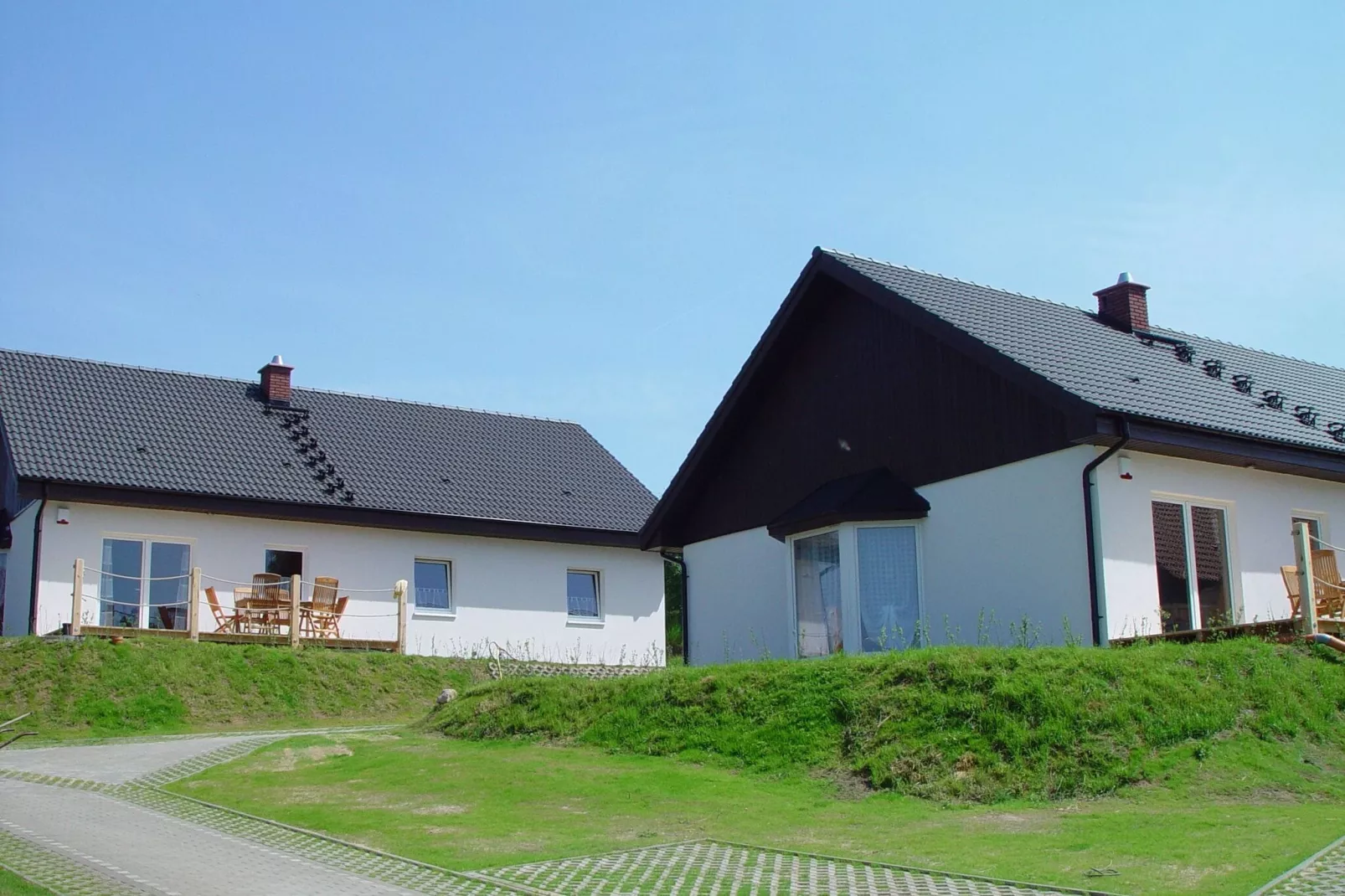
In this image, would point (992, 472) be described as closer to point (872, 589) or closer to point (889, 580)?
point (889, 580)

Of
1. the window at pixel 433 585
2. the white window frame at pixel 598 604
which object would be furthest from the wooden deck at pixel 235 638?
the white window frame at pixel 598 604

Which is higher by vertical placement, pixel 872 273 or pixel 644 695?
pixel 872 273

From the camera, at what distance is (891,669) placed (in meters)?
14.6

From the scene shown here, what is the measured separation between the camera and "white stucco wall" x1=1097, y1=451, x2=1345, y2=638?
1720 cm

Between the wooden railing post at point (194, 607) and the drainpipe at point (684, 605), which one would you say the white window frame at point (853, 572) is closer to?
the drainpipe at point (684, 605)

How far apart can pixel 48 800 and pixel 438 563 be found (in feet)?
58.5

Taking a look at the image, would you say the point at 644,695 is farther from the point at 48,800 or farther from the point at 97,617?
the point at 97,617

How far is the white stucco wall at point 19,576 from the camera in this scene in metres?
25.4

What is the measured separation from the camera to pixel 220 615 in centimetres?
2575

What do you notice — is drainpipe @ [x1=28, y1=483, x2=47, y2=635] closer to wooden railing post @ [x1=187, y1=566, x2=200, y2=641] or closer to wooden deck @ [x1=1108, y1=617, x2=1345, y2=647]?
wooden railing post @ [x1=187, y1=566, x2=200, y2=641]

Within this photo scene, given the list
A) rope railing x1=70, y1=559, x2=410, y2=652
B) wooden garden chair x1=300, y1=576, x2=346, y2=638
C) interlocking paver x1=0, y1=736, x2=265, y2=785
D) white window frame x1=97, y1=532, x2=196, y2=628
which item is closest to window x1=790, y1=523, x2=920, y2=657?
interlocking paver x1=0, y1=736, x2=265, y2=785

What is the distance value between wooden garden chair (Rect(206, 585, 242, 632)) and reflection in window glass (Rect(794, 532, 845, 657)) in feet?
34.8

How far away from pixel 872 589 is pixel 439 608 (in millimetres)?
13399

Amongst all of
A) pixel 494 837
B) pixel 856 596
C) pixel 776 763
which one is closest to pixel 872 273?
pixel 856 596
